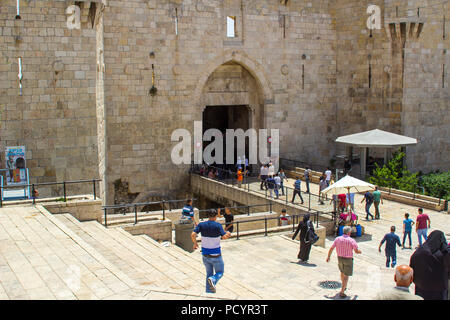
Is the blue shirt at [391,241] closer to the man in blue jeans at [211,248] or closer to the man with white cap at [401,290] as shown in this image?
the man in blue jeans at [211,248]

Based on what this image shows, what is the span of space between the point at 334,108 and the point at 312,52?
2961mm

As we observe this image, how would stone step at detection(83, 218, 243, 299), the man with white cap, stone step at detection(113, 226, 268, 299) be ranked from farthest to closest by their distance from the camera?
1. stone step at detection(113, 226, 268, 299)
2. stone step at detection(83, 218, 243, 299)
3. the man with white cap

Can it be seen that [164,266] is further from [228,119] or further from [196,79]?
[228,119]

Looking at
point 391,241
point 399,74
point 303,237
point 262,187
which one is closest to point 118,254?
point 303,237

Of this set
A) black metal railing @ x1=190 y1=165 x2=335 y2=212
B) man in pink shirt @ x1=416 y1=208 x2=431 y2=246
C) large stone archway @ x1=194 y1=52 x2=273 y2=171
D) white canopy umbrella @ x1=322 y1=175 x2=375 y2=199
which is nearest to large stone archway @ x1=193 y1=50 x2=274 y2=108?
large stone archway @ x1=194 y1=52 x2=273 y2=171

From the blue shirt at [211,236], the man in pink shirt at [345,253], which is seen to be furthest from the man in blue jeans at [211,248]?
the man in pink shirt at [345,253]

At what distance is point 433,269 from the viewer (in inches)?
258

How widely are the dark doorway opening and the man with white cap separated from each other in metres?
18.8

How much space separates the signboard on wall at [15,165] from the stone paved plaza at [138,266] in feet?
9.71

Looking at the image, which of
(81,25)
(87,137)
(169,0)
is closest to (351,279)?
(87,137)

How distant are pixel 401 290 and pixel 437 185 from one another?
17.1 m

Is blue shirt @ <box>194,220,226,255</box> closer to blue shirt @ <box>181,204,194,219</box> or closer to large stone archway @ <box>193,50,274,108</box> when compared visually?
blue shirt @ <box>181,204,194,219</box>

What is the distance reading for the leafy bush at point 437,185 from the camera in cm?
2064

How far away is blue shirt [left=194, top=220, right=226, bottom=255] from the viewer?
316 inches
